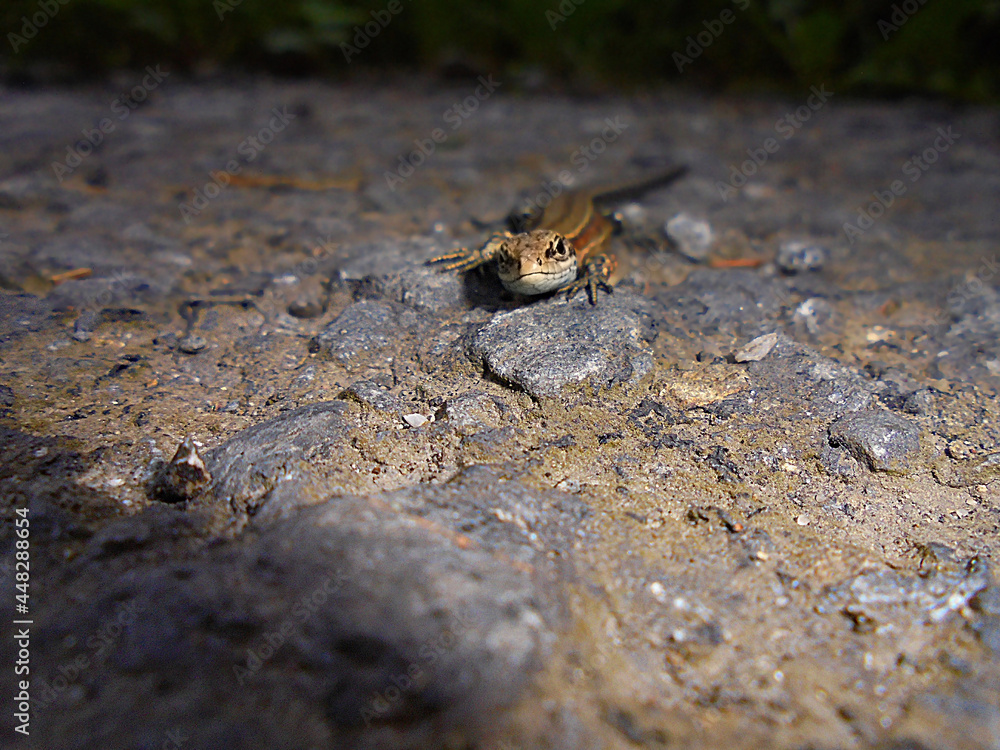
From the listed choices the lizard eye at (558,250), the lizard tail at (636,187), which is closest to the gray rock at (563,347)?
the lizard eye at (558,250)

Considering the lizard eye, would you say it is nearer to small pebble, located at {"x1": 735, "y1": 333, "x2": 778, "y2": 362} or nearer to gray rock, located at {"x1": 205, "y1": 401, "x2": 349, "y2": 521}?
small pebble, located at {"x1": 735, "y1": 333, "x2": 778, "y2": 362}

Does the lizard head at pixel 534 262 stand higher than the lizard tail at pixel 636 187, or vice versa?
the lizard head at pixel 534 262

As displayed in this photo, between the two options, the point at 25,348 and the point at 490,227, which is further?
the point at 490,227

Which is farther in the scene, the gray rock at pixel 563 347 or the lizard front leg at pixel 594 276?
the lizard front leg at pixel 594 276

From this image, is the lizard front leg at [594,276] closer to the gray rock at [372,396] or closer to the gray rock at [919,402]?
the gray rock at [372,396]

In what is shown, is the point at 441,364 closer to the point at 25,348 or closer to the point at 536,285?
the point at 536,285

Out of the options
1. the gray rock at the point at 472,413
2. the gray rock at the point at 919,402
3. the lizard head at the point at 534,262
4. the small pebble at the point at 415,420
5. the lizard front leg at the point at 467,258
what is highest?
the lizard head at the point at 534,262

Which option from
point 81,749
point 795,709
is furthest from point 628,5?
point 81,749
